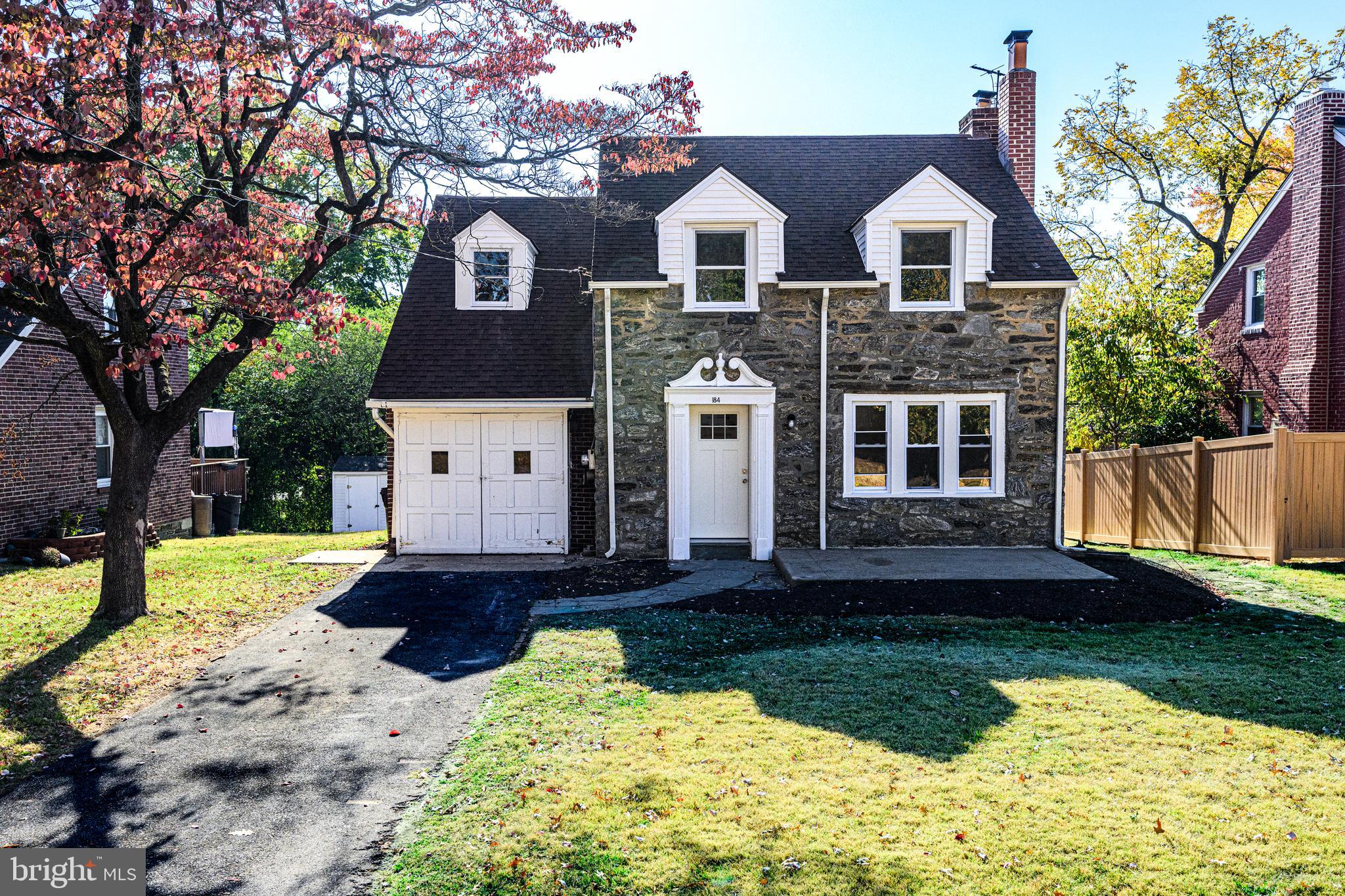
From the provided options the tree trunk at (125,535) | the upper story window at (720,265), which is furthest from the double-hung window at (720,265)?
the tree trunk at (125,535)

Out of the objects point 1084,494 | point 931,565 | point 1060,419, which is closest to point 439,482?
point 931,565

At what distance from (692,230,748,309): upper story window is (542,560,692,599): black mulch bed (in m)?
4.24

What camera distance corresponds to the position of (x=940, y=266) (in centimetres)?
1372

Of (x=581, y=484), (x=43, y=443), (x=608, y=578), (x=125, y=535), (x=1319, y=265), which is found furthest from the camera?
(x=1319, y=265)

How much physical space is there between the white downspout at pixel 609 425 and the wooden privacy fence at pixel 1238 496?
30.9ft

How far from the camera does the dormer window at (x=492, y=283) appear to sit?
51.5 feet

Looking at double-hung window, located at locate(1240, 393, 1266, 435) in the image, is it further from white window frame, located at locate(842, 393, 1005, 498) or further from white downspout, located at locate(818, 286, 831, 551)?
white downspout, located at locate(818, 286, 831, 551)

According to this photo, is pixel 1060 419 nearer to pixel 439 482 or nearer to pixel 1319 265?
pixel 1319 265

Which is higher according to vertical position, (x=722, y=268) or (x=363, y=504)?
(x=722, y=268)

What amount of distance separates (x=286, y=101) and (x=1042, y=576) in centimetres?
1083

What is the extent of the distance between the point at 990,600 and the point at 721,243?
685 cm

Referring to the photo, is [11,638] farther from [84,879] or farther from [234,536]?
[234,536]

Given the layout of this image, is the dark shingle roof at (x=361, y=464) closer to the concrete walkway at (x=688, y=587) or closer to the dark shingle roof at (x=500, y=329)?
the dark shingle roof at (x=500, y=329)

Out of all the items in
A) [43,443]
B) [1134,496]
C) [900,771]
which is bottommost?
[900,771]
